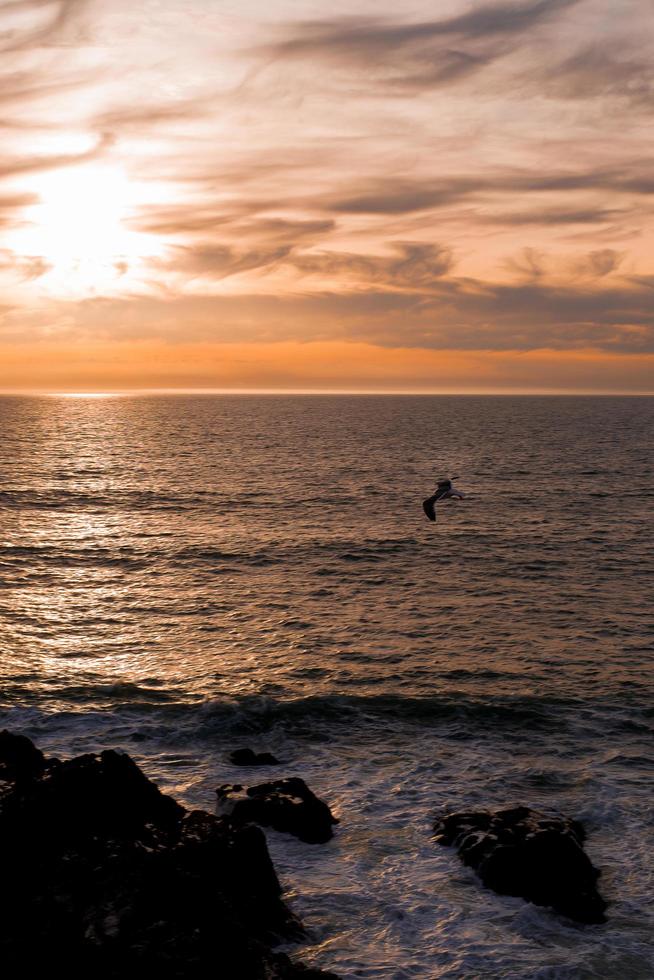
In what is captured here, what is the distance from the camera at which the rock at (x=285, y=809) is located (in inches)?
824

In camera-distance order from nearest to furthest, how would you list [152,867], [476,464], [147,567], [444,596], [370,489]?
[152,867], [444,596], [147,567], [370,489], [476,464]

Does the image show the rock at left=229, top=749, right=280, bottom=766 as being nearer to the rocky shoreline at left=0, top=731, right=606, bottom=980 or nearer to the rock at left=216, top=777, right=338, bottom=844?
the rocky shoreline at left=0, top=731, right=606, bottom=980

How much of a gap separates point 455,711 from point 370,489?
60.1 m

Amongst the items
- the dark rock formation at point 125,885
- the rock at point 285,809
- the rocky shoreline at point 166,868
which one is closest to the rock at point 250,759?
the rocky shoreline at point 166,868

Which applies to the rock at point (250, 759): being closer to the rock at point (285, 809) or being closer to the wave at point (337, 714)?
the wave at point (337, 714)

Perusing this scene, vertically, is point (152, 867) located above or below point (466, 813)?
above

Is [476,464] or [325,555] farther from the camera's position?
[476,464]

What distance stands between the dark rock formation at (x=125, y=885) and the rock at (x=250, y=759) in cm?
477

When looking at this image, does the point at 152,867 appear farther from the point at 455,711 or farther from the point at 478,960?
the point at 455,711

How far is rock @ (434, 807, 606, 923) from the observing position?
1789 centimetres

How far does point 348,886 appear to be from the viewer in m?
18.9

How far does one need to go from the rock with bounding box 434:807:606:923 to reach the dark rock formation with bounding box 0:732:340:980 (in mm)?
4830

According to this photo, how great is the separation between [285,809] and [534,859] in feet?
20.7

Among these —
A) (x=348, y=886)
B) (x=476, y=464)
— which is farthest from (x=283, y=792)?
(x=476, y=464)
